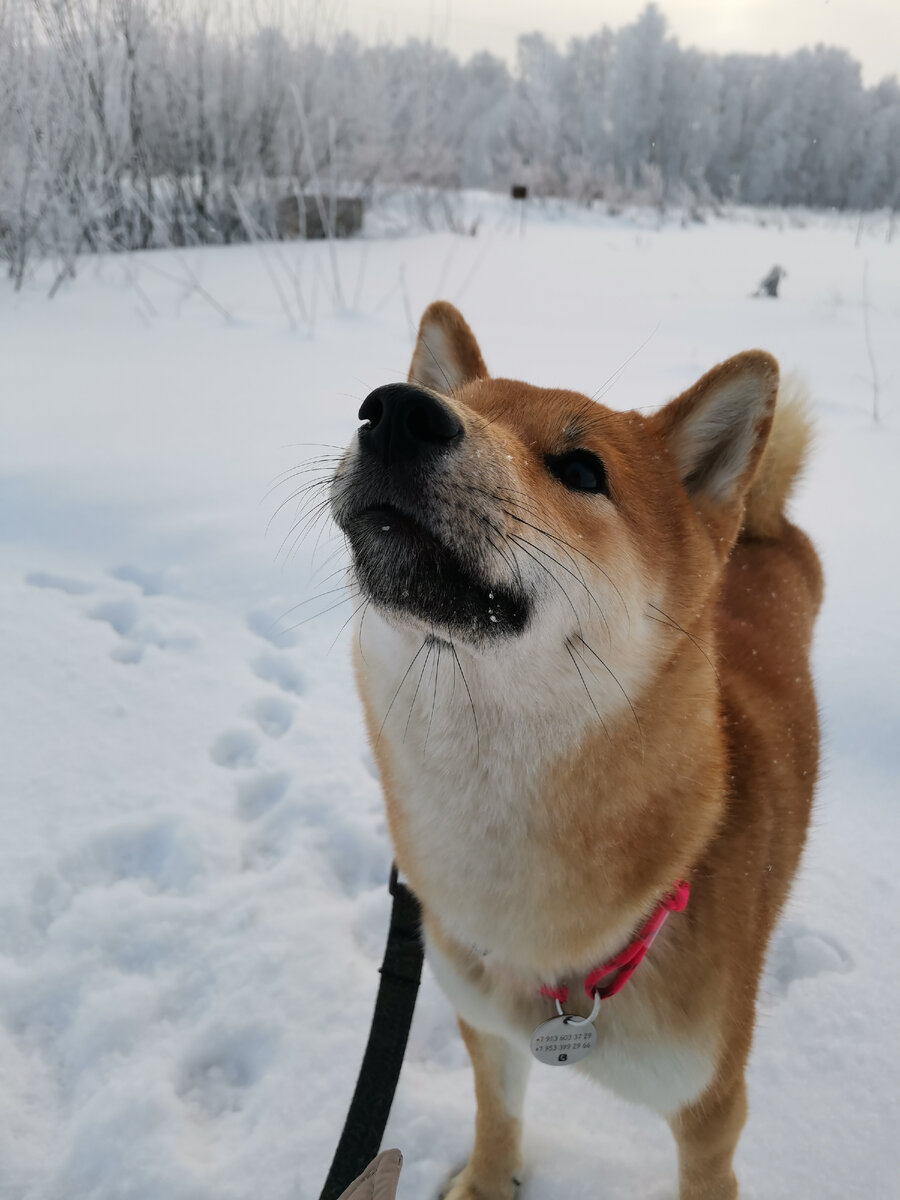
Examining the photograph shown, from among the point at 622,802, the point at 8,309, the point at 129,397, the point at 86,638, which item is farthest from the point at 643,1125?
the point at 8,309

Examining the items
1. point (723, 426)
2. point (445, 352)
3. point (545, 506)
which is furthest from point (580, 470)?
point (445, 352)

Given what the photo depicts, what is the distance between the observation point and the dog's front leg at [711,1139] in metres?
1.24

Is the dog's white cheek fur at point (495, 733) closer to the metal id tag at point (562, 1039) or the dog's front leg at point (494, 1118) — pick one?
the metal id tag at point (562, 1039)

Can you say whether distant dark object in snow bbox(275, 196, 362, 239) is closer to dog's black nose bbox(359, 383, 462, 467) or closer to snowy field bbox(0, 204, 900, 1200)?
snowy field bbox(0, 204, 900, 1200)

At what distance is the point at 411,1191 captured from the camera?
147cm

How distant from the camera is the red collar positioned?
119 centimetres

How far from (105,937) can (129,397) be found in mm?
3354

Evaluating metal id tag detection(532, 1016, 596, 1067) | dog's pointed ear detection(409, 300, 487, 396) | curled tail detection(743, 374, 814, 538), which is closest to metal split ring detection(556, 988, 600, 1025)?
metal id tag detection(532, 1016, 596, 1067)

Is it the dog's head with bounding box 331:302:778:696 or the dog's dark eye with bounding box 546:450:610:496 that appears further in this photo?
the dog's dark eye with bounding box 546:450:610:496

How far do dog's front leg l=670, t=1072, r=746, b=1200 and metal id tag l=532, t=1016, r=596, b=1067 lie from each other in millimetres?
208

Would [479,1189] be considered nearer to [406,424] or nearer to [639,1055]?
[639,1055]

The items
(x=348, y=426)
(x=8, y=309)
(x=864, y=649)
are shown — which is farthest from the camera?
(x=8, y=309)

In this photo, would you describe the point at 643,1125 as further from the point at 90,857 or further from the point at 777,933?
the point at 90,857

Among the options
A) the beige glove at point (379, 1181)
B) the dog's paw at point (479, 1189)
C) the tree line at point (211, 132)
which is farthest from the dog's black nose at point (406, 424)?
the tree line at point (211, 132)
